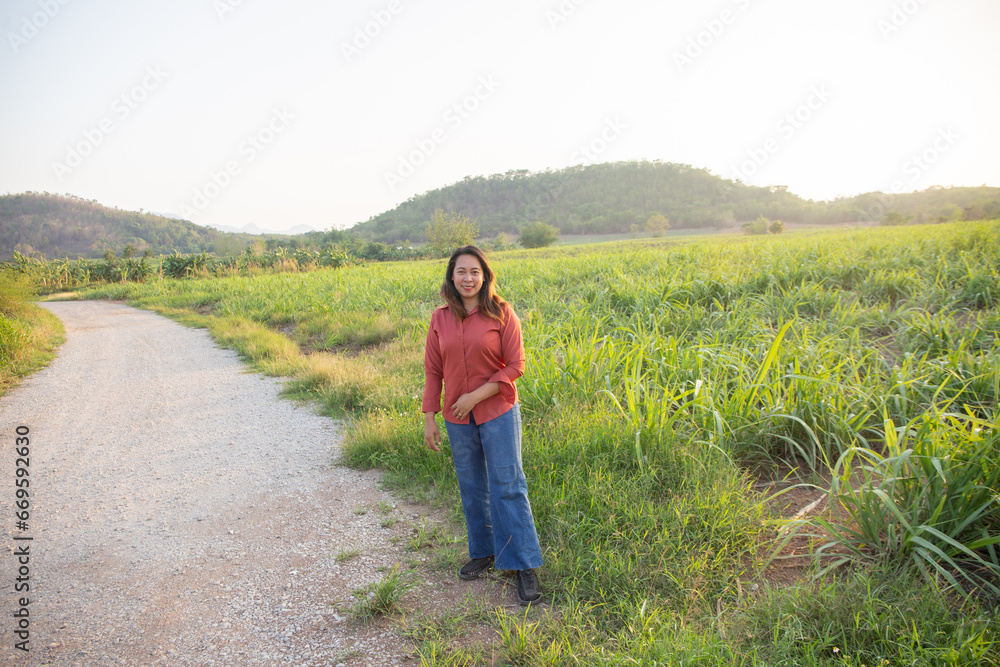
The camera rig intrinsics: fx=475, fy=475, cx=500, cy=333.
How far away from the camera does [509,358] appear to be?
2.44 meters

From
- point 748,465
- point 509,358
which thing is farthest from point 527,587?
point 748,465

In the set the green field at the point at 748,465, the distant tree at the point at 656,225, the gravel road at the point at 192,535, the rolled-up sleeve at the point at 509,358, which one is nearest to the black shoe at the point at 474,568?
the gravel road at the point at 192,535

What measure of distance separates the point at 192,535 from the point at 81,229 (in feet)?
294

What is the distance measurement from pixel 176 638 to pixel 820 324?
6.24 metres

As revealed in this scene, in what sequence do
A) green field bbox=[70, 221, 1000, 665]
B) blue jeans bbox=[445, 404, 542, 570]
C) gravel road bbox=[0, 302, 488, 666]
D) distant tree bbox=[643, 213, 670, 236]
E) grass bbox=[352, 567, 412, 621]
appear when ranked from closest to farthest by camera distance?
green field bbox=[70, 221, 1000, 665] → gravel road bbox=[0, 302, 488, 666] → grass bbox=[352, 567, 412, 621] → blue jeans bbox=[445, 404, 542, 570] → distant tree bbox=[643, 213, 670, 236]

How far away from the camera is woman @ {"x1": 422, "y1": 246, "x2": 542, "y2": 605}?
7.86ft

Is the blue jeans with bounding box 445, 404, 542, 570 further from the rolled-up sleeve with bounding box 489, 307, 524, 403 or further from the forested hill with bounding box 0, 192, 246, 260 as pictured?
the forested hill with bounding box 0, 192, 246, 260

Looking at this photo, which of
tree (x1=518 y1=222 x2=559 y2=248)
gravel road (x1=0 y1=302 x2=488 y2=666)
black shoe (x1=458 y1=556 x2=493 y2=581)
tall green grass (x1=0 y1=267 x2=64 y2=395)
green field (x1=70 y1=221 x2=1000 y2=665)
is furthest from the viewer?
tree (x1=518 y1=222 x2=559 y2=248)

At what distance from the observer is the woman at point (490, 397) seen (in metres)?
2.40

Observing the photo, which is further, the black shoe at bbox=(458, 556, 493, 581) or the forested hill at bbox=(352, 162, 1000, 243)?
the forested hill at bbox=(352, 162, 1000, 243)

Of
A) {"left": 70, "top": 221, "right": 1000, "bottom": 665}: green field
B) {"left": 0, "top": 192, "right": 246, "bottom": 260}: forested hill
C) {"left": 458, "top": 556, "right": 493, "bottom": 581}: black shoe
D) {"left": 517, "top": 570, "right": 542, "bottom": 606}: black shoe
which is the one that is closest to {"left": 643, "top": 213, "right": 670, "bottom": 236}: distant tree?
{"left": 70, "top": 221, "right": 1000, "bottom": 665}: green field

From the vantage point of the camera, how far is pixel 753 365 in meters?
4.49

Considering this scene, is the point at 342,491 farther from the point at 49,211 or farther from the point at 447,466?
the point at 49,211

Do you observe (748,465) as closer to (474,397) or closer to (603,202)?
(474,397)
